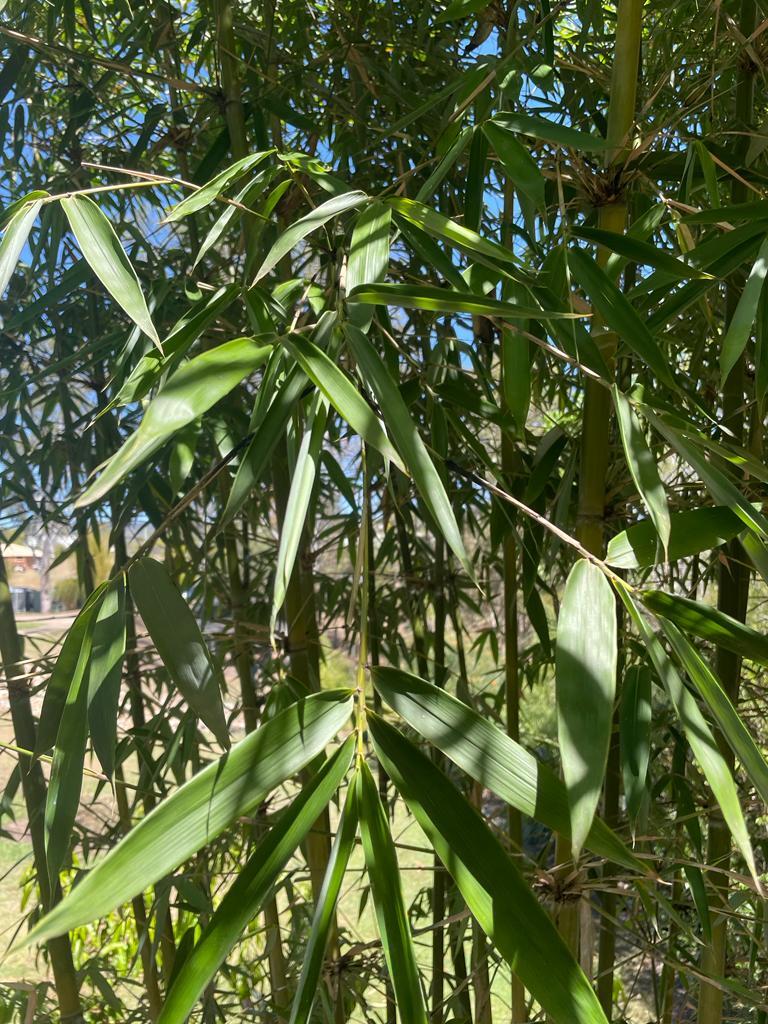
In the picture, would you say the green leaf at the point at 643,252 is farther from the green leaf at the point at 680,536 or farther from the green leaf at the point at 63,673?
the green leaf at the point at 63,673

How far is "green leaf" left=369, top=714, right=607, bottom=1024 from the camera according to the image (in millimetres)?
439

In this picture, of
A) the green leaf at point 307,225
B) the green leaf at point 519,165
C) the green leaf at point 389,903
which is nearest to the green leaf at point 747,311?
the green leaf at point 519,165

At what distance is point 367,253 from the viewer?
539mm

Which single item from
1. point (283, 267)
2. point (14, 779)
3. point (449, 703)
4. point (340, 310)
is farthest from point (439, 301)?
point (14, 779)

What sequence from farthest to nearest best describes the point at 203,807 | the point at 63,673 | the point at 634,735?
the point at 634,735 → the point at 63,673 → the point at 203,807

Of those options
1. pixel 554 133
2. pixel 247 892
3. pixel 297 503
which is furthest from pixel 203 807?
pixel 554 133

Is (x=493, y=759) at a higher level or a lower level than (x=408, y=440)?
lower

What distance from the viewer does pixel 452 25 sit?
3.80ft

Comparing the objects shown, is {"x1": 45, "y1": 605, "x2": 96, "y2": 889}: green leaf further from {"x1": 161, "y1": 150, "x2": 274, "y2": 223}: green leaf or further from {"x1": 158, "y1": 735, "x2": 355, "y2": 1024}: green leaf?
{"x1": 161, "y1": 150, "x2": 274, "y2": 223}: green leaf

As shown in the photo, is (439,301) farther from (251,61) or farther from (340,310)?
(251,61)

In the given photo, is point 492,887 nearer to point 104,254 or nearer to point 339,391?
point 339,391

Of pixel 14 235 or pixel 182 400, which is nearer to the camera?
pixel 182 400

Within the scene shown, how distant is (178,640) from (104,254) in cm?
23

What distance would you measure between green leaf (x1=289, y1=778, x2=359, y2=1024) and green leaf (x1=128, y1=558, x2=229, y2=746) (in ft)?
0.26
